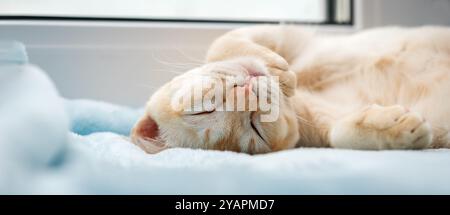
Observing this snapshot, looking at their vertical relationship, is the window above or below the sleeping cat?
above

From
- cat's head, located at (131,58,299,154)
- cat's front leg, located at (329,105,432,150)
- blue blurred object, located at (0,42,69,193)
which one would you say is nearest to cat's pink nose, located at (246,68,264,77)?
cat's head, located at (131,58,299,154)

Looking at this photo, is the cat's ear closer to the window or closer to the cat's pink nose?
the cat's pink nose

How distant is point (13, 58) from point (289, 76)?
1.49 feet

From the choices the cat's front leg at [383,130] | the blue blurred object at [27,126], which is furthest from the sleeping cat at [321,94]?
the blue blurred object at [27,126]

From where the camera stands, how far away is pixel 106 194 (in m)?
0.49

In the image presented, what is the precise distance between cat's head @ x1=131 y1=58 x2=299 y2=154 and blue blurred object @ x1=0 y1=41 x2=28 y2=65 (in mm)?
224

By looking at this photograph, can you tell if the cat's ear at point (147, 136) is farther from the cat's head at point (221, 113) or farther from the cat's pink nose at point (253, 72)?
the cat's pink nose at point (253, 72)

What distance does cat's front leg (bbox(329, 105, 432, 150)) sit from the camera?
748 millimetres

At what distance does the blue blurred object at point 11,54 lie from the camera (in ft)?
2.06

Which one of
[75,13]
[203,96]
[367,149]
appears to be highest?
[75,13]

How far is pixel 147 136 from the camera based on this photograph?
825 mm

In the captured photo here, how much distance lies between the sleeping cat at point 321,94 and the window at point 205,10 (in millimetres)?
226
